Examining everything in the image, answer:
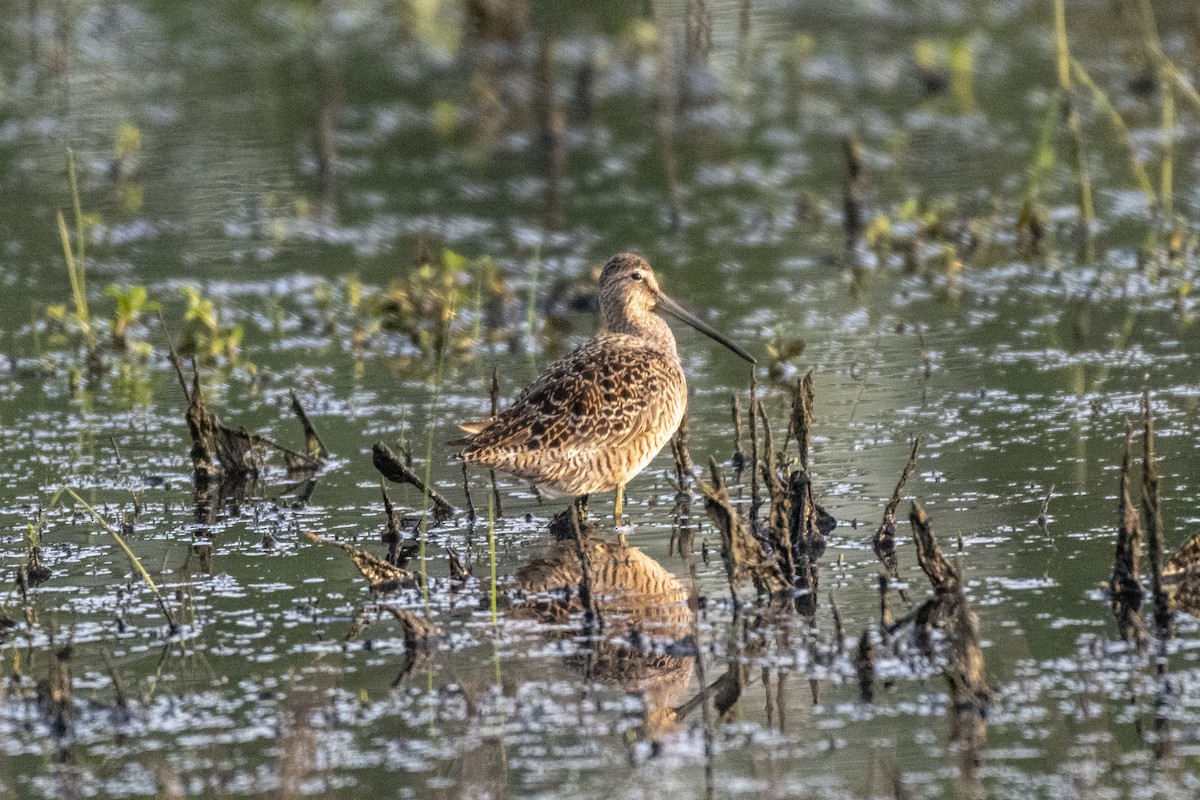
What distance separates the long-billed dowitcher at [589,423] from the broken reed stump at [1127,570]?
1885 mm

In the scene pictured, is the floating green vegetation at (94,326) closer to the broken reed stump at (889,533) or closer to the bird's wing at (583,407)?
the bird's wing at (583,407)

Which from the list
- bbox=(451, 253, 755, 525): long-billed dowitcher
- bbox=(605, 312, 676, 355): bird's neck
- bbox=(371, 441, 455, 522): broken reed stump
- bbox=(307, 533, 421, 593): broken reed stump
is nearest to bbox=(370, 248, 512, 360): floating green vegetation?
bbox=(605, 312, 676, 355): bird's neck

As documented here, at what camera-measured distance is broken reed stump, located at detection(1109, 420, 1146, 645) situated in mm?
5079

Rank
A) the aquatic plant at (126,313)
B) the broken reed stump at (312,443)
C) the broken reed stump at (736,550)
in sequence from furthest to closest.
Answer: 1. the aquatic plant at (126,313)
2. the broken reed stump at (312,443)
3. the broken reed stump at (736,550)

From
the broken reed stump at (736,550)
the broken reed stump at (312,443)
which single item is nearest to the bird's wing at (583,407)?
the broken reed stump at (312,443)

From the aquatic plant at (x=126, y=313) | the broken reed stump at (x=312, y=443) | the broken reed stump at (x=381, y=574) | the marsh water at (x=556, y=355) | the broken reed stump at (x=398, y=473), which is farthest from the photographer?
the aquatic plant at (x=126, y=313)

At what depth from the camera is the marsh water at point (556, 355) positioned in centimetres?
458

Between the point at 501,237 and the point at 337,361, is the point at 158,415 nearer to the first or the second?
the point at 337,361

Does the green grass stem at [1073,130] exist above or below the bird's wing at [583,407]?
above

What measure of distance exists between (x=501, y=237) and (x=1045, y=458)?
5036mm

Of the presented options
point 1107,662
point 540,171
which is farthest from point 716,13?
point 1107,662

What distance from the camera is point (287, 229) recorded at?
1168 centimetres

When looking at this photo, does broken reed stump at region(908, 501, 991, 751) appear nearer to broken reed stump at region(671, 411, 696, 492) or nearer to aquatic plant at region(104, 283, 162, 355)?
broken reed stump at region(671, 411, 696, 492)

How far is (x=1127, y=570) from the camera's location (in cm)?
526
